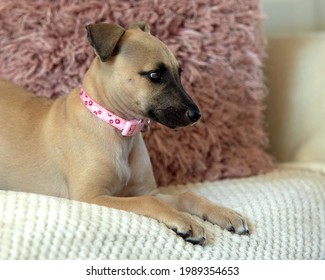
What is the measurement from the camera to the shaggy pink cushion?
196cm

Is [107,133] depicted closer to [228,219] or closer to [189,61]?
[228,219]

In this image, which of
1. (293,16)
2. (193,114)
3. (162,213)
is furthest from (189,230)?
(293,16)

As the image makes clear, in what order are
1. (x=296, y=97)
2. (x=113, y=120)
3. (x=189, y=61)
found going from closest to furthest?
1. (x=113, y=120)
2. (x=189, y=61)
3. (x=296, y=97)

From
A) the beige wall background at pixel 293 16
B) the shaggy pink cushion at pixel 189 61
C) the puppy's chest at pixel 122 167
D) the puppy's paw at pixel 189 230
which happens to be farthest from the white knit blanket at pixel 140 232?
the beige wall background at pixel 293 16

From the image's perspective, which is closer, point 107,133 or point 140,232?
point 140,232

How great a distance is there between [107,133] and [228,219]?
420 millimetres

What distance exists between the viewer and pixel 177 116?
5.04ft

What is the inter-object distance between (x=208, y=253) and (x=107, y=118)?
50cm

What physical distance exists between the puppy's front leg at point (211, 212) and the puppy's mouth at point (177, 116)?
224mm

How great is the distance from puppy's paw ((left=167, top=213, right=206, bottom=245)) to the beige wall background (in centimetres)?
163

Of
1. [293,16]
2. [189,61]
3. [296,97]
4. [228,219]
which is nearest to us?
[228,219]

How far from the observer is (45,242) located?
1.24m

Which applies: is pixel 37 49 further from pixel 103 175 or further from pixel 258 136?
pixel 258 136
